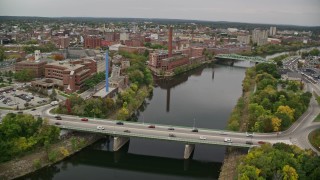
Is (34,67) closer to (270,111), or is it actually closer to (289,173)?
(270,111)

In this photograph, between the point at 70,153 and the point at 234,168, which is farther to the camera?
the point at 70,153

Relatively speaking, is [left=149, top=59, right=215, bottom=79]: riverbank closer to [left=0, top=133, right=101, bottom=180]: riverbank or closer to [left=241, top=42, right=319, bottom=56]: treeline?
[left=241, top=42, right=319, bottom=56]: treeline

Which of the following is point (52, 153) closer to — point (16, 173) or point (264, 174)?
point (16, 173)

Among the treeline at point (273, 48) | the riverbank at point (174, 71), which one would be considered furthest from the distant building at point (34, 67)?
the treeline at point (273, 48)

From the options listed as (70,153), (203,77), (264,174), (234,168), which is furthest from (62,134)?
(203,77)

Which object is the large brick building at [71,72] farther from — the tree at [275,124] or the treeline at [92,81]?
the tree at [275,124]

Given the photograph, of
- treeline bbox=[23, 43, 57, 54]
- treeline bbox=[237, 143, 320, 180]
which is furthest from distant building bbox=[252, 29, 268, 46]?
treeline bbox=[237, 143, 320, 180]

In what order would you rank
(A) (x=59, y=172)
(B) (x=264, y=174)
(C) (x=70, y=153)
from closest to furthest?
(B) (x=264, y=174) → (A) (x=59, y=172) → (C) (x=70, y=153)
